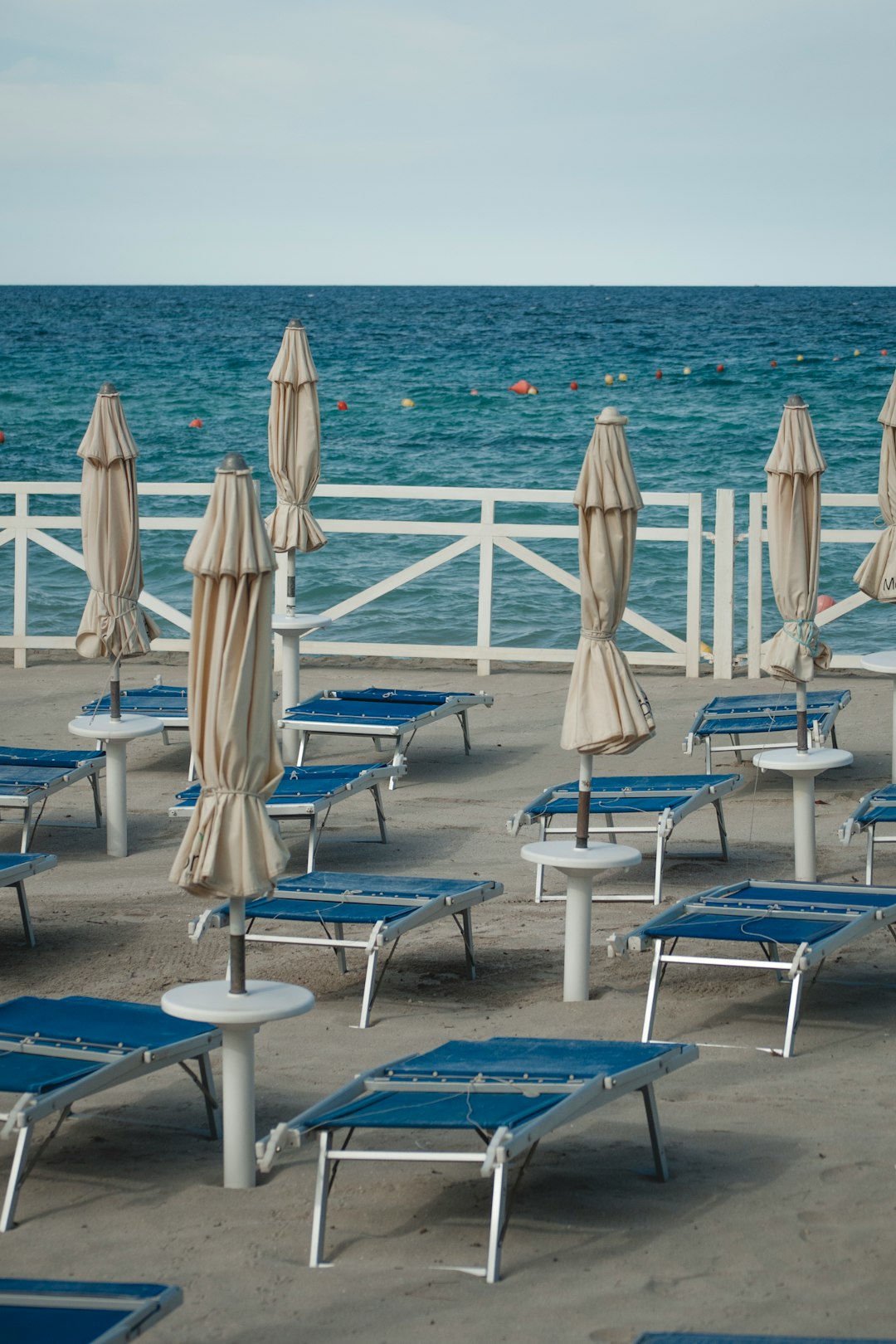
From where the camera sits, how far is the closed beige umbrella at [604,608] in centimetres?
625

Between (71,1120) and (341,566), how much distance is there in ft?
44.8

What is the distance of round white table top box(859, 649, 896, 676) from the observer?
28.6 ft

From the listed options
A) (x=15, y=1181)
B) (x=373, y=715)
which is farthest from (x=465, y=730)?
(x=15, y=1181)

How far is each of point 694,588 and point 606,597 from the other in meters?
6.14

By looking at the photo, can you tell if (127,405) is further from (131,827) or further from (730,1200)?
(730,1200)

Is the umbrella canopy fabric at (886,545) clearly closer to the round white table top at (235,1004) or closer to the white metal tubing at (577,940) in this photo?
the white metal tubing at (577,940)

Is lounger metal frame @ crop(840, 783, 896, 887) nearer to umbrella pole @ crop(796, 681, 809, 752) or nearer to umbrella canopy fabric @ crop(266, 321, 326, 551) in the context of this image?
umbrella pole @ crop(796, 681, 809, 752)

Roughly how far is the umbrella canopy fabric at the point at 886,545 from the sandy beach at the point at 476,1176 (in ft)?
3.83

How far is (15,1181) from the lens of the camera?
4.64 metres

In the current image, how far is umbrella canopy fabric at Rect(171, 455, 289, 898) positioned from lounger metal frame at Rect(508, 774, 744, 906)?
8.95 ft

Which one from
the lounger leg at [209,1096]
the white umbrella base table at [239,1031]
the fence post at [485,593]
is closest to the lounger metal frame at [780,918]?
the lounger leg at [209,1096]

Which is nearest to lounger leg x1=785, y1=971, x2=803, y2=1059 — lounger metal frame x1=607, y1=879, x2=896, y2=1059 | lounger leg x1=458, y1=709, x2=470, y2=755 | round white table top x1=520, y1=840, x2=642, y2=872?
lounger metal frame x1=607, y1=879, x2=896, y2=1059

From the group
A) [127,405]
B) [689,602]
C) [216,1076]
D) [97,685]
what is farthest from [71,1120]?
[127,405]

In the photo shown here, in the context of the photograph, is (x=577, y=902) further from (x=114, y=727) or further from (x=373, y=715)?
(x=373, y=715)
